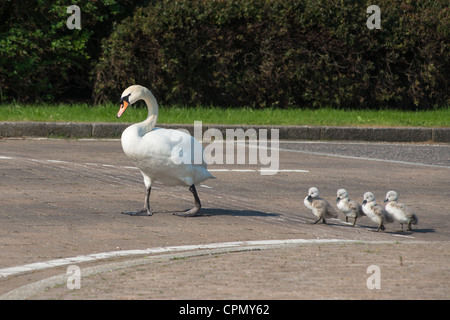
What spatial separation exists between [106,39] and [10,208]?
10.4 m

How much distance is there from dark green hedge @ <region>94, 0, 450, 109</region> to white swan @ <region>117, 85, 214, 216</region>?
911cm

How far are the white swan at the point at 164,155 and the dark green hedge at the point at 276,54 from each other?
9.11 meters

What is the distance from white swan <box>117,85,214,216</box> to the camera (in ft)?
25.6

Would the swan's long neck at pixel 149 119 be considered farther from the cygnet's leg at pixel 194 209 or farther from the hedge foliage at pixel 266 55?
the hedge foliage at pixel 266 55

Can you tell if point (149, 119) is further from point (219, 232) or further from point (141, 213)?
point (219, 232)

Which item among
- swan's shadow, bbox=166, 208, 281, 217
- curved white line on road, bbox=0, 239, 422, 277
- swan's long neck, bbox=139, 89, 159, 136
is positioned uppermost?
swan's long neck, bbox=139, 89, 159, 136

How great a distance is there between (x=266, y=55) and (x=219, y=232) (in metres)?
10.2

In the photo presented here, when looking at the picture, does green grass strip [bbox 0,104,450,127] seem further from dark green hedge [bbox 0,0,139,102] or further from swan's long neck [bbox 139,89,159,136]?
swan's long neck [bbox 139,89,159,136]

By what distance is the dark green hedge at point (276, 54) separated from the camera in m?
17.1

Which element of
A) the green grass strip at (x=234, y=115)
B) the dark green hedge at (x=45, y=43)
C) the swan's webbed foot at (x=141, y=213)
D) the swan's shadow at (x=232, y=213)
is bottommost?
the swan's shadow at (x=232, y=213)

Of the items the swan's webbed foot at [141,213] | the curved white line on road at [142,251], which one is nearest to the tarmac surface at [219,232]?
the curved white line on road at [142,251]

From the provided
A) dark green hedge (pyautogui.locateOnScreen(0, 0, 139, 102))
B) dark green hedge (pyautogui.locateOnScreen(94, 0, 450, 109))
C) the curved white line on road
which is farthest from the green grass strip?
the curved white line on road

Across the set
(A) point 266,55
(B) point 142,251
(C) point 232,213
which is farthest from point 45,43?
(B) point 142,251

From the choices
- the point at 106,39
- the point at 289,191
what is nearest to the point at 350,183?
the point at 289,191
